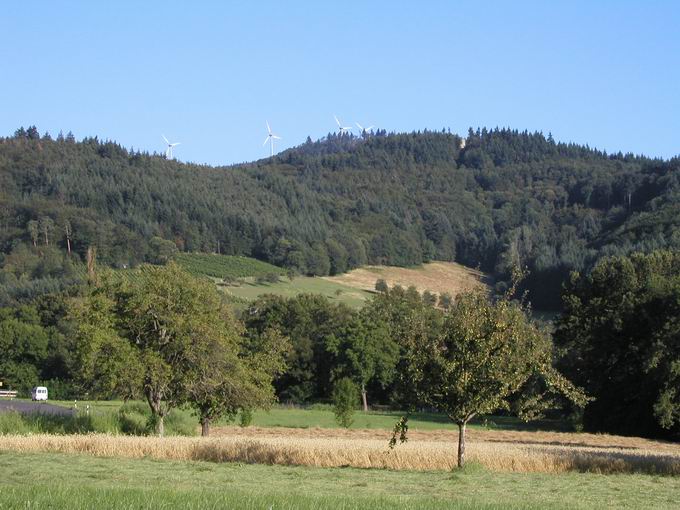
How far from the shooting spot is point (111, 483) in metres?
23.1

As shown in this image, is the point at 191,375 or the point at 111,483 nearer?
the point at 111,483

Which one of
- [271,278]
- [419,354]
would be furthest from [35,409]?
[271,278]

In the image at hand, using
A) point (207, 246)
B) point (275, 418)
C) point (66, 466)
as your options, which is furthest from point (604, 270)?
point (207, 246)

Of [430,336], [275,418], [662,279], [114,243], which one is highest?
[114,243]

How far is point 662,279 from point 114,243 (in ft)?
405

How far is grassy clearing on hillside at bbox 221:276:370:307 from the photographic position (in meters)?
160

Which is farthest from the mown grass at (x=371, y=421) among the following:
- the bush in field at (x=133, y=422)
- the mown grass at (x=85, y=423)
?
the mown grass at (x=85, y=423)

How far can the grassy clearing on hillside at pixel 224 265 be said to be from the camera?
17100 cm

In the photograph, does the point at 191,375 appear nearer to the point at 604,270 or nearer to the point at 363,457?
the point at 363,457

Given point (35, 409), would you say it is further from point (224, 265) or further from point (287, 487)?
point (224, 265)

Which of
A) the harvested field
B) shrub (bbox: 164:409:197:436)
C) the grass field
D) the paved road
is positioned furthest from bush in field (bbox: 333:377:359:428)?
the grass field

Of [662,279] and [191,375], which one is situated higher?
[662,279]

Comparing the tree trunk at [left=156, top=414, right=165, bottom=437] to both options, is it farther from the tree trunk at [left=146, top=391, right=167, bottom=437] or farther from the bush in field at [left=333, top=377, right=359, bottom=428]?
the bush in field at [left=333, top=377, right=359, bottom=428]

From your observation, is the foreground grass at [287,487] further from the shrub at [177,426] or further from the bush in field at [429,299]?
the bush in field at [429,299]
